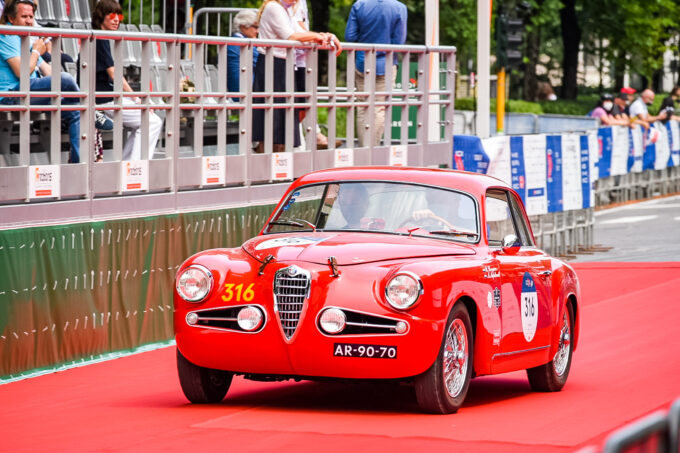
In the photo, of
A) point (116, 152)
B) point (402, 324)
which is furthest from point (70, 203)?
Result: point (402, 324)

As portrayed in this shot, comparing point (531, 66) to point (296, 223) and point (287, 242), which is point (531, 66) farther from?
point (287, 242)

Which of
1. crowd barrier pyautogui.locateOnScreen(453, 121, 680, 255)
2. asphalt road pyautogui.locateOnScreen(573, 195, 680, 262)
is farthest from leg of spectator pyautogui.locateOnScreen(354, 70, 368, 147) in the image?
asphalt road pyautogui.locateOnScreen(573, 195, 680, 262)

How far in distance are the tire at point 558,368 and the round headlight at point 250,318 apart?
8.28ft

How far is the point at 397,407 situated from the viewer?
29.5 ft

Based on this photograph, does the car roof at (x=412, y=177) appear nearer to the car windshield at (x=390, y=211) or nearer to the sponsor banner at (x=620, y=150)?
the car windshield at (x=390, y=211)

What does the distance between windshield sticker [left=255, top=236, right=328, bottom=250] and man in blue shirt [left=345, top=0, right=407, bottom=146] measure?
787cm

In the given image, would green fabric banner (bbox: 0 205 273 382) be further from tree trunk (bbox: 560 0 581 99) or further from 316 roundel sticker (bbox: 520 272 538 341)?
tree trunk (bbox: 560 0 581 99)

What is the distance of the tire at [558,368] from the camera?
33.2 ft

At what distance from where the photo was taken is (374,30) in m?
17.0

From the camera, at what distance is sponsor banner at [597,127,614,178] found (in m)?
27.4

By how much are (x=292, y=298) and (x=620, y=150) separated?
21.3 metres

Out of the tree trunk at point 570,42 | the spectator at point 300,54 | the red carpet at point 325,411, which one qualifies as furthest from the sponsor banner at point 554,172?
the tree trunk at point 570,42

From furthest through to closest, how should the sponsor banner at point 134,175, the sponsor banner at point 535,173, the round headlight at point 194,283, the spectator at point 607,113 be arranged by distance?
the spectator at point 607,113 < the sponsor banner at point 535,173 < the sponsor banner at point 134,175 < the round headlight at point 194,283

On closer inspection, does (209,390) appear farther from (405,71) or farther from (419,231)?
(405,71)
